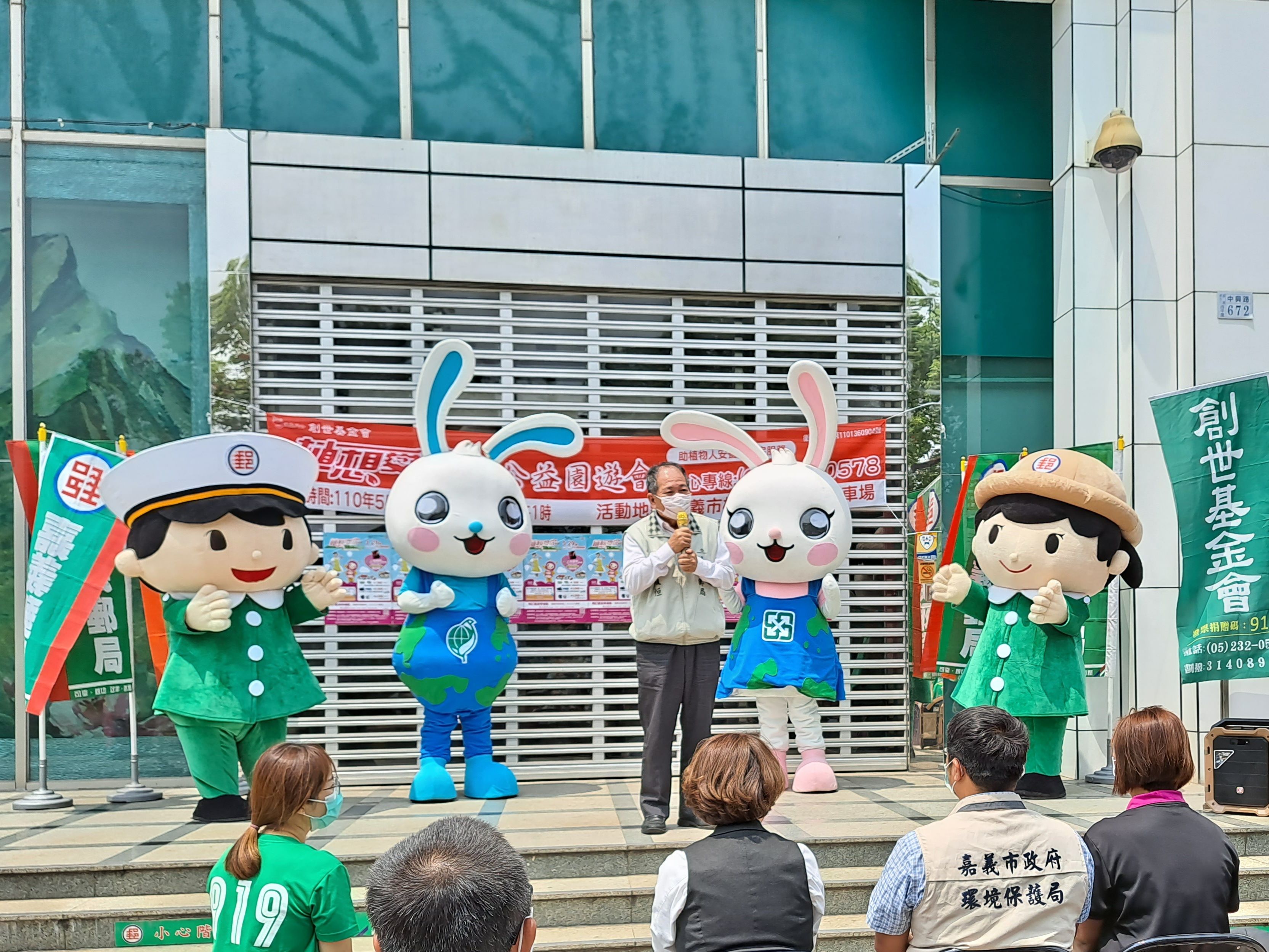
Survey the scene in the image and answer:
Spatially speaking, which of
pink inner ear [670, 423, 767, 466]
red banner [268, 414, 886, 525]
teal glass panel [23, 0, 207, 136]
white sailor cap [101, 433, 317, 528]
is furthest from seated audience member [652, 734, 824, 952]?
teal glass panel [23, 0, 207, 136]

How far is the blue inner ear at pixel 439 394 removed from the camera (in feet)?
20.2

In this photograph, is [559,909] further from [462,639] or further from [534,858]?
[462,639]

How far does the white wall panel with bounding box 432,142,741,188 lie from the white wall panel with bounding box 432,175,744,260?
49 millimetres

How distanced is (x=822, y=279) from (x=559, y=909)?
466 cm

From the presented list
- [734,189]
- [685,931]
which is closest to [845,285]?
[734,189]

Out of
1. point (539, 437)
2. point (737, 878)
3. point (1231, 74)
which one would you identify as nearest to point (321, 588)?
point (539, 437)

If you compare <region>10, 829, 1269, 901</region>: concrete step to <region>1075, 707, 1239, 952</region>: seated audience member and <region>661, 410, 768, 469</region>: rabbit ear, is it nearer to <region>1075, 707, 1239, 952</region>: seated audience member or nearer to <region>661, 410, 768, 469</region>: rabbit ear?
<region>1075, 707, 1239, 952</region>: seated audience member

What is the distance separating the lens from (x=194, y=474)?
5414 millimetres

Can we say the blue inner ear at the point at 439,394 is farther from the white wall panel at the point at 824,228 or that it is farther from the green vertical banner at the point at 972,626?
the green vertical banner at the point at 972,626

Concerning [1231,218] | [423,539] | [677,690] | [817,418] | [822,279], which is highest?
[1231,218]

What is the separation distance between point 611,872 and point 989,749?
8.37ft

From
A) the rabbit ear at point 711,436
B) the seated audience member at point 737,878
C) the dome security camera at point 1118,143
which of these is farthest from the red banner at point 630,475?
the seated audience member at point 737,878

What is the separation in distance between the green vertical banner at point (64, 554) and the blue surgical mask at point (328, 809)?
3.61 m

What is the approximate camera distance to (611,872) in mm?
4703
